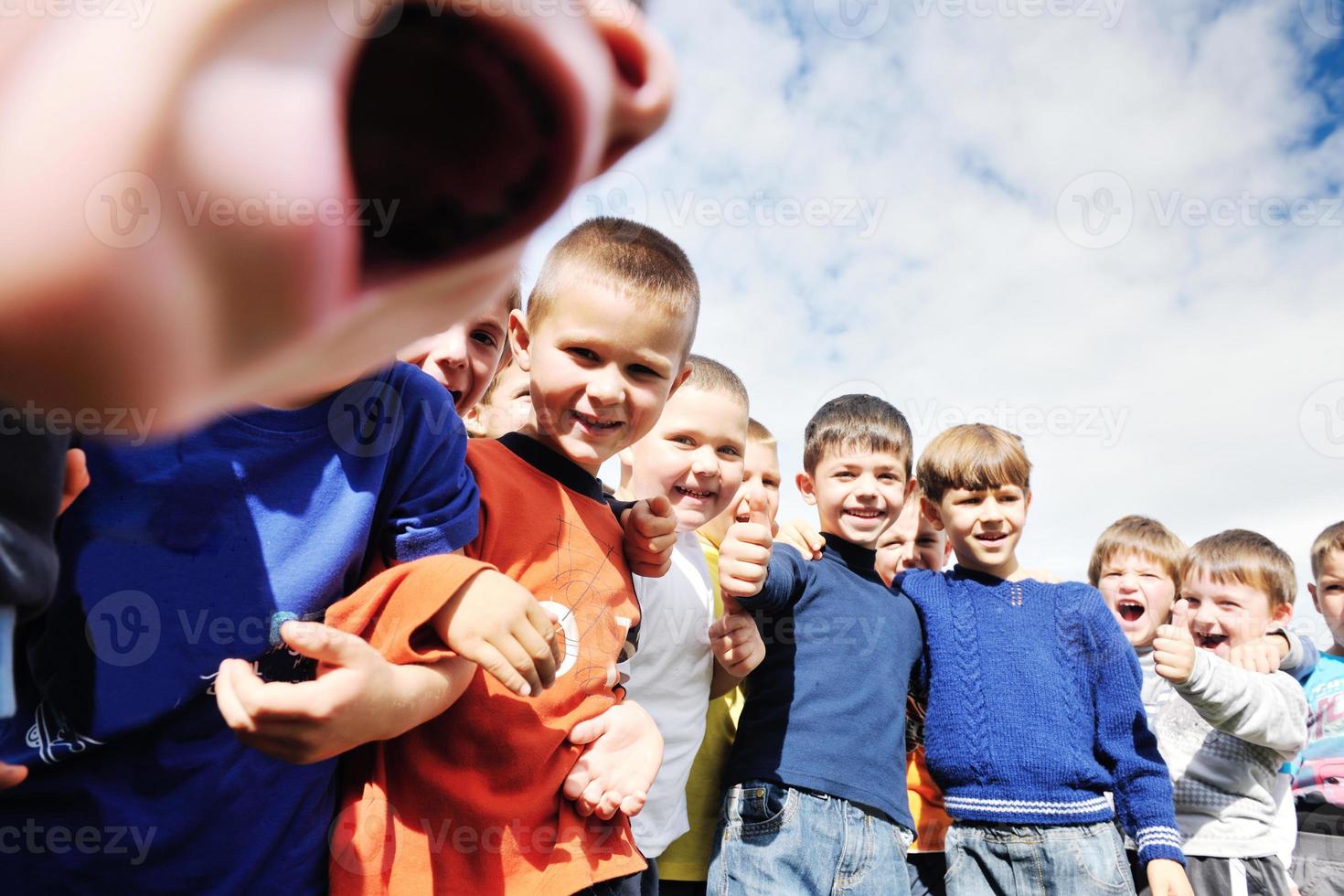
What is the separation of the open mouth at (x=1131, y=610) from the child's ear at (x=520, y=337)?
269 cm

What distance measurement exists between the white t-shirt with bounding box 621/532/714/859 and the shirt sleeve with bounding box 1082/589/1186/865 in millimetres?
1006

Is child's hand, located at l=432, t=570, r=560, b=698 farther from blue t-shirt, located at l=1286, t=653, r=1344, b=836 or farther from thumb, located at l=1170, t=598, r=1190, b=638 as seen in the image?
thumb, located at l=1170, t=598, r=1190, b=638

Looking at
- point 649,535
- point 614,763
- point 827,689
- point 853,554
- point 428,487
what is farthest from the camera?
point 853,554

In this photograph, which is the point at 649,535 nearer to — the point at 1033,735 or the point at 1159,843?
the point at 1033,735

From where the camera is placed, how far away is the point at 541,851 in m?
1.07

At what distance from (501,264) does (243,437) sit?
690mm

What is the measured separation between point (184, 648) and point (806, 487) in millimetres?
1926

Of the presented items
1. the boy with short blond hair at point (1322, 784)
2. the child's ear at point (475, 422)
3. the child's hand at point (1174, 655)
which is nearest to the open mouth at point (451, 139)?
the child's ear at point (475, 422)

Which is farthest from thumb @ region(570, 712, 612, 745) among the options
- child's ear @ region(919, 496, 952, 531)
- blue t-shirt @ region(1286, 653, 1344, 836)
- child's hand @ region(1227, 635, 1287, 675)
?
blue t-shirt @ region(1286, 653, 1344, 836)

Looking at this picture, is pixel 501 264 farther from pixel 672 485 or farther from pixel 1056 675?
pixel 1056 675

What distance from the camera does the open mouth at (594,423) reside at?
138 cm

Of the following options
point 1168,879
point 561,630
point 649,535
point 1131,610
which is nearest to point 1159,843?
point 1168,879

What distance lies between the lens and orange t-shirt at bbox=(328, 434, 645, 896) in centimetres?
91

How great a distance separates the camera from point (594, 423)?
138 centimetres
